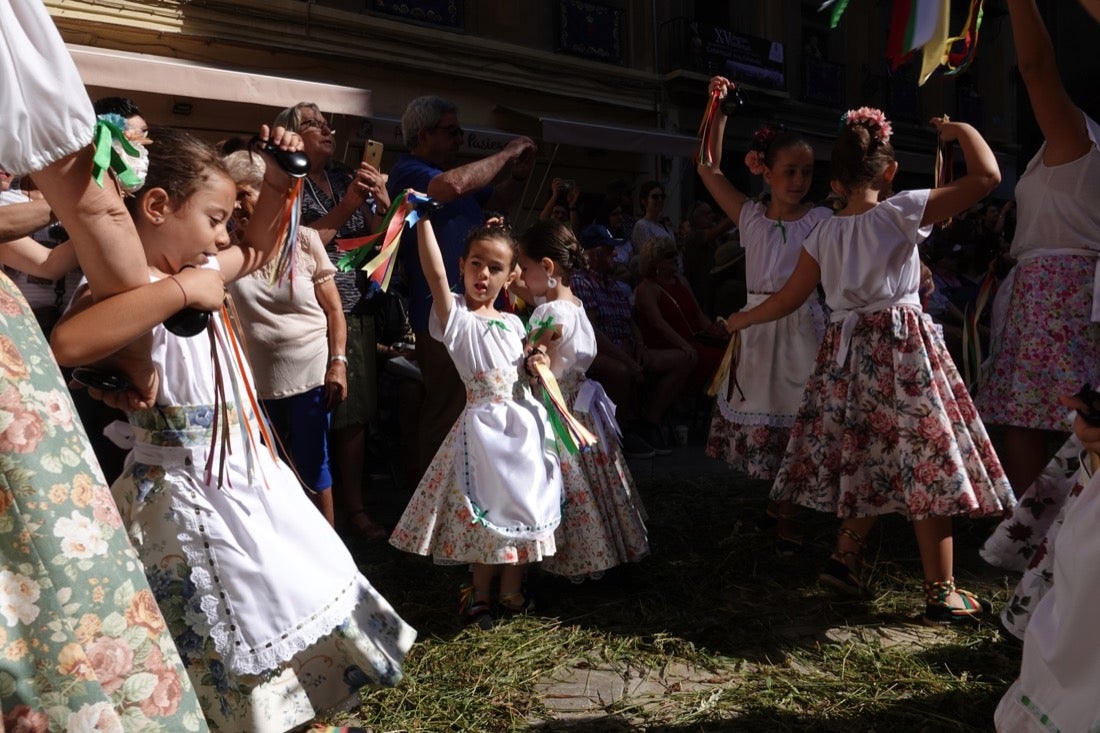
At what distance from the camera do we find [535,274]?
3.72m

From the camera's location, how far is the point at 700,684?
275 centimetres

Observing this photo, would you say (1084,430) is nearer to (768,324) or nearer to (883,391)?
(883,391)

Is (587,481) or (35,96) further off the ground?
(35,96)

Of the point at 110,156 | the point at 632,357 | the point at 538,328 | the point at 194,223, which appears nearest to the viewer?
the point at 110,156

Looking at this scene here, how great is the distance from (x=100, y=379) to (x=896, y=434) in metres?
2.57

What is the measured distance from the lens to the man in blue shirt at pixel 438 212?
402 centimetres

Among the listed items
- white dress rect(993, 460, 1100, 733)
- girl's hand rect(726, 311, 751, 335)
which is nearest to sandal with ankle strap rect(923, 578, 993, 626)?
girl's hand rect(726, 311, 751, 335)

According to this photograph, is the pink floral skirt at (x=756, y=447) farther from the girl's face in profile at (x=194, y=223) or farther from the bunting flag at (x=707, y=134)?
the girl's face in profile at (x=194, y=223)

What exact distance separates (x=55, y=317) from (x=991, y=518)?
447cm

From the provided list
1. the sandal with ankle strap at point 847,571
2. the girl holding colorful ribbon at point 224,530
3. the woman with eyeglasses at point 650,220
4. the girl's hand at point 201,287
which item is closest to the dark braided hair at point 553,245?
the sandal with ankle strap at point 847,571

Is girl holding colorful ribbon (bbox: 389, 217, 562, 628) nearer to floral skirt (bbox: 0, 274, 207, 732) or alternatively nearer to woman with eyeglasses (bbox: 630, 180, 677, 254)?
floral skirt (bbox: 0, 274, 207, 732)

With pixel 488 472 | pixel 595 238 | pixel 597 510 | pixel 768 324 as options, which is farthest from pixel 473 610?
pixel 595 238

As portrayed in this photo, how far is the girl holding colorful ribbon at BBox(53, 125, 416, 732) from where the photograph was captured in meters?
1.90

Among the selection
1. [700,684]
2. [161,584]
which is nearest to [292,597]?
[161,584]
